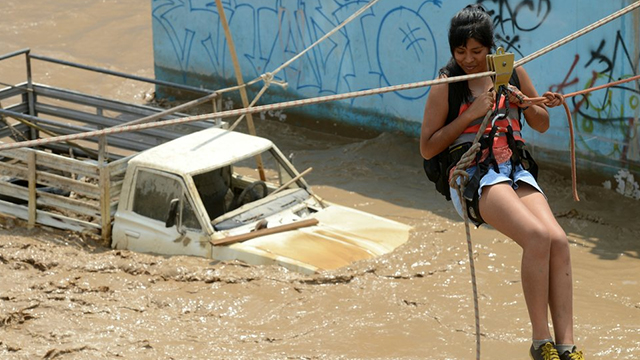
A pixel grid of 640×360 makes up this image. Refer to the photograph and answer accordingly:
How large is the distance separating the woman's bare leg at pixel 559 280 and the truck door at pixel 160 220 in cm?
430

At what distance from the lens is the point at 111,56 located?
59.8 ft

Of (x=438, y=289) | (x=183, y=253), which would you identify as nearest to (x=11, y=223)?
(x=183, y=253)

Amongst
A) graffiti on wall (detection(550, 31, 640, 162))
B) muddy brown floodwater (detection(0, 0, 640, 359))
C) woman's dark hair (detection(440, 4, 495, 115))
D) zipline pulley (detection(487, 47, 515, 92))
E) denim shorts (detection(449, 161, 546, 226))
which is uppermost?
woman's dark hair (detection(440, 4, 495, 115))

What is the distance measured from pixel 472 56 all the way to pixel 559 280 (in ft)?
3.94

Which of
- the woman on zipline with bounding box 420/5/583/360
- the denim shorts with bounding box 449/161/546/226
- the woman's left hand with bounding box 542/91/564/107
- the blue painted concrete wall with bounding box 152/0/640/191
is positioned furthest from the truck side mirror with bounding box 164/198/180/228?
the blue painted concrete wall with bounding box 152/0/640/191

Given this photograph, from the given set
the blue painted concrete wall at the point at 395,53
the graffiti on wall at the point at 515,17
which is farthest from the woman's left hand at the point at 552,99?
the graffiti on wall at the point at 515,17

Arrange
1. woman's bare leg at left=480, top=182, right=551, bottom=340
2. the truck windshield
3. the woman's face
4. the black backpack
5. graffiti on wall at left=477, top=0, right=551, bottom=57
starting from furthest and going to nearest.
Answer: graffiti on wall at left=477, top=0, right=551, bottom=57
the truck windshield
the black backpack
the woman's face
woman's bare leg at left=480, top=182, right=551, bottom=340

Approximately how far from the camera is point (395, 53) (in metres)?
13.1

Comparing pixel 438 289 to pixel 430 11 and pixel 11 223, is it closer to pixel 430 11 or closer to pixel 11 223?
pixel 11 223

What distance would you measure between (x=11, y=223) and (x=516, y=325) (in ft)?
16.6

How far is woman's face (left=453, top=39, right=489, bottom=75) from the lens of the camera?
4.95 meters

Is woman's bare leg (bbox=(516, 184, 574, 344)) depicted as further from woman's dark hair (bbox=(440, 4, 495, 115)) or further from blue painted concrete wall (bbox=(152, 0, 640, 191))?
blue painted concrete wall (bbox=(152, 0, 640, 191))

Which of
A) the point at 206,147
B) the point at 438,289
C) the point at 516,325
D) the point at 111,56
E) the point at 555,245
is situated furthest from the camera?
the point at 111,56

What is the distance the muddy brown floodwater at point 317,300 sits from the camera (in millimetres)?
7496
